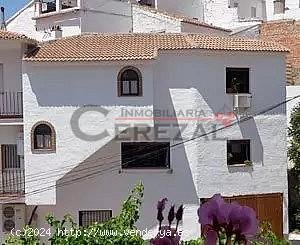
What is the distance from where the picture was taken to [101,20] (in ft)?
78.7

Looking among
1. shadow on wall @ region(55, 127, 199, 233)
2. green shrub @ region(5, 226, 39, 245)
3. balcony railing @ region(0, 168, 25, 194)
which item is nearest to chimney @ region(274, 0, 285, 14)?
shadow on wall @ region(55, 127, 199, 233)

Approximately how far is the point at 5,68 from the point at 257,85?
7.63 metres

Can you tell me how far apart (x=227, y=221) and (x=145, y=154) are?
14551 mm

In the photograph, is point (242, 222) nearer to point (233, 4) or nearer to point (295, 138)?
point (295, 138)

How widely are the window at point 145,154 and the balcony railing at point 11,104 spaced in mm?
3198

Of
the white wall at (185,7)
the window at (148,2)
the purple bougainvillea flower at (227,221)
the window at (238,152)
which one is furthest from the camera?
the white wall at (185,7)

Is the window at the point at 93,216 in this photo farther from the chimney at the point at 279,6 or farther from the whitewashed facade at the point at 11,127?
the chimney at the point at 279,6

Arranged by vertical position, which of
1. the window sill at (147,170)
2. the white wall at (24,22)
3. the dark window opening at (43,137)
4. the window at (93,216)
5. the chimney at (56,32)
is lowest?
the window at (93,216)

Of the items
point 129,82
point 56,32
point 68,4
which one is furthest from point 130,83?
point 68,4

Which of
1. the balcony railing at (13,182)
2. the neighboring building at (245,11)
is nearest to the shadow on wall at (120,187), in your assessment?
the balcony railing at (13,182)

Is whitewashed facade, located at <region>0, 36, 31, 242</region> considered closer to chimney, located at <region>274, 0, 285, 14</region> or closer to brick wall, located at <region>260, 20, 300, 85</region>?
brick wall, located at <region>260, 20, 300, 85</region>

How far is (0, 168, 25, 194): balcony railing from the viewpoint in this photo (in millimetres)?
16047

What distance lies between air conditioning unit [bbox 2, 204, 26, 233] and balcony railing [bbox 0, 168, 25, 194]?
1.54 feet

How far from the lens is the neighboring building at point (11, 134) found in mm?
16016
